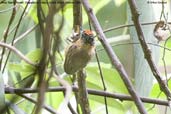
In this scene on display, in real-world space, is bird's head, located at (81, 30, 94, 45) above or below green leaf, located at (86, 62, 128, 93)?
above

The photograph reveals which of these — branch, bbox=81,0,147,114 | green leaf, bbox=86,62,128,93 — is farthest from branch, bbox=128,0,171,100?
green leaf, bbox=86,62,128,93

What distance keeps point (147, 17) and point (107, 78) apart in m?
0.15

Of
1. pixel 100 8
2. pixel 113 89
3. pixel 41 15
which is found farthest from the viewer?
pixel 100 8

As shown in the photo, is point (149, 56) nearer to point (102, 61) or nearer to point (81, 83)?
point (81, 83)

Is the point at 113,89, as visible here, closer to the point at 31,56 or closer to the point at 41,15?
the point at 31,56

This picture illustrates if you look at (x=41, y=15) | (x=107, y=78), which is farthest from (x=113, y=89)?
(x=41, y=15)

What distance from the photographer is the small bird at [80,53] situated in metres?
0.39

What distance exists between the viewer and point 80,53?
39 centimetres

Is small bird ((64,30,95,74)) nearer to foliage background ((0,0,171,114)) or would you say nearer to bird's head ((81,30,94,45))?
bird's head ((81,30,94,45))

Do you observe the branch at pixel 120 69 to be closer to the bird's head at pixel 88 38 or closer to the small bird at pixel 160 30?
the bird's head at pixel 88 38

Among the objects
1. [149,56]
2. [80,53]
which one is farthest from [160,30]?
[80,53]

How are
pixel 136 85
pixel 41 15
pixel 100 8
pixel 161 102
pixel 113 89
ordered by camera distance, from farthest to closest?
pixel 100 8 < pixel 113 89 < pixel 136 85 < pixel 161 102 < pixel 41 15

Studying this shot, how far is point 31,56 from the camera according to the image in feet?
2.15

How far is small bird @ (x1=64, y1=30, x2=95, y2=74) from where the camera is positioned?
0.39 metres
